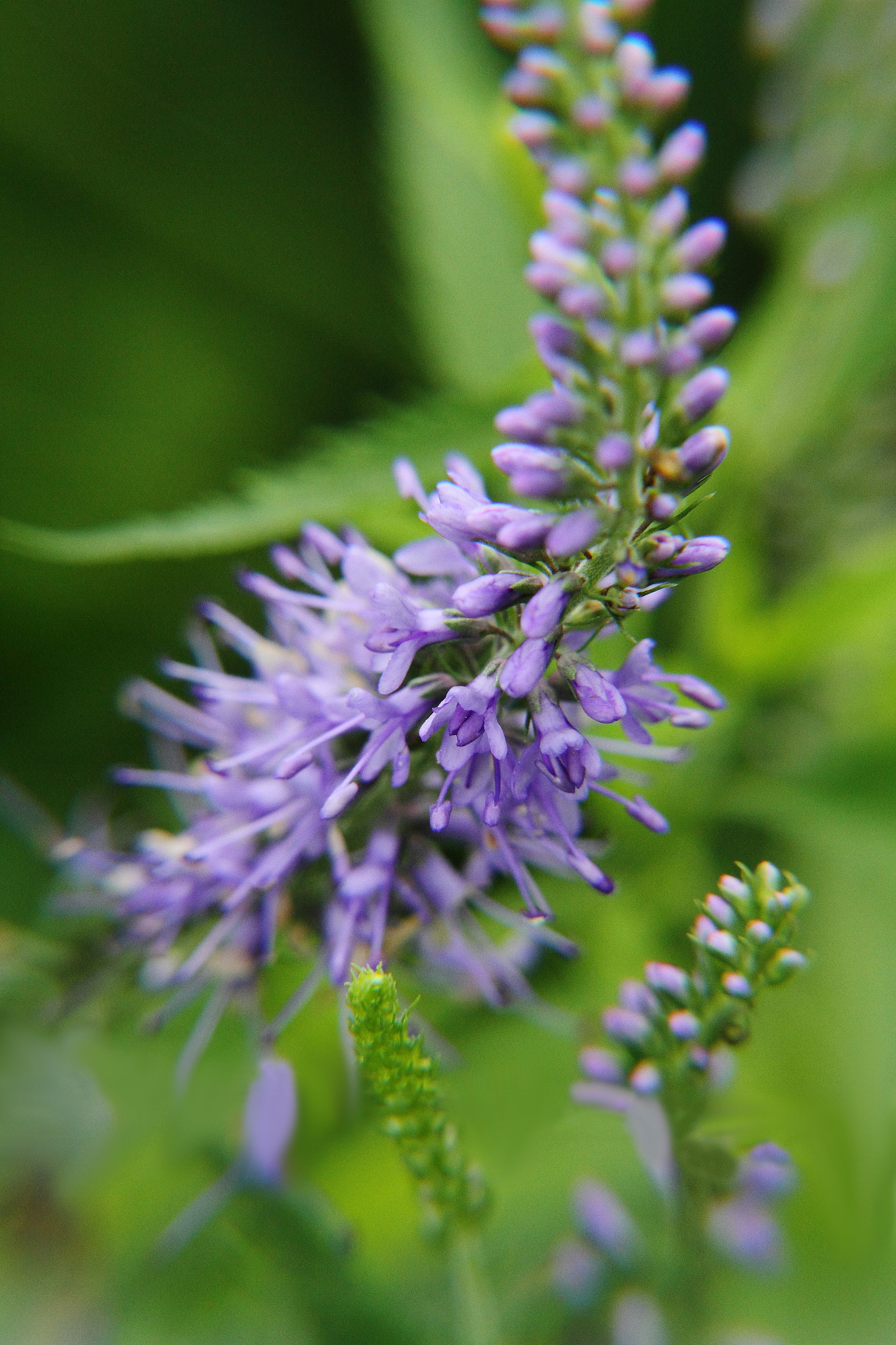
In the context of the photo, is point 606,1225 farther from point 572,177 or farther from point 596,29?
point 596,29

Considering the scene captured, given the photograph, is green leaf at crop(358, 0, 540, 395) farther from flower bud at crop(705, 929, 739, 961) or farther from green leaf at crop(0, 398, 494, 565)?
flower bud at crop(705, 929, 739, 961)

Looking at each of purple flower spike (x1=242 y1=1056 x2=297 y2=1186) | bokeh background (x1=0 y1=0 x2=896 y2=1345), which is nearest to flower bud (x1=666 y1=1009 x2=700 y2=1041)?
bokeh background (x1=0 y1=0 x2=896 y2=1345)

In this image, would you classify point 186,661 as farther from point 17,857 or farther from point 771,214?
point 771,214

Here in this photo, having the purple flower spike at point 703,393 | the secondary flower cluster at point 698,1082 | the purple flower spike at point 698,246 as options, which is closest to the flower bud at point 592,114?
the purple flower spike at point 698,246

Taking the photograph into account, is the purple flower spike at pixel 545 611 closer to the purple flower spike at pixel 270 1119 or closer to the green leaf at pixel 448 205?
the purple flower spike at pixel 270 1119

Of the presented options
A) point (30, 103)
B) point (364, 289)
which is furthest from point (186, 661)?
point (30, 103)

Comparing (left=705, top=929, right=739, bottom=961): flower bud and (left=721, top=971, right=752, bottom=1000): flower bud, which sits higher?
(left=705, top=929, right=739, bottom=961): flower bud
